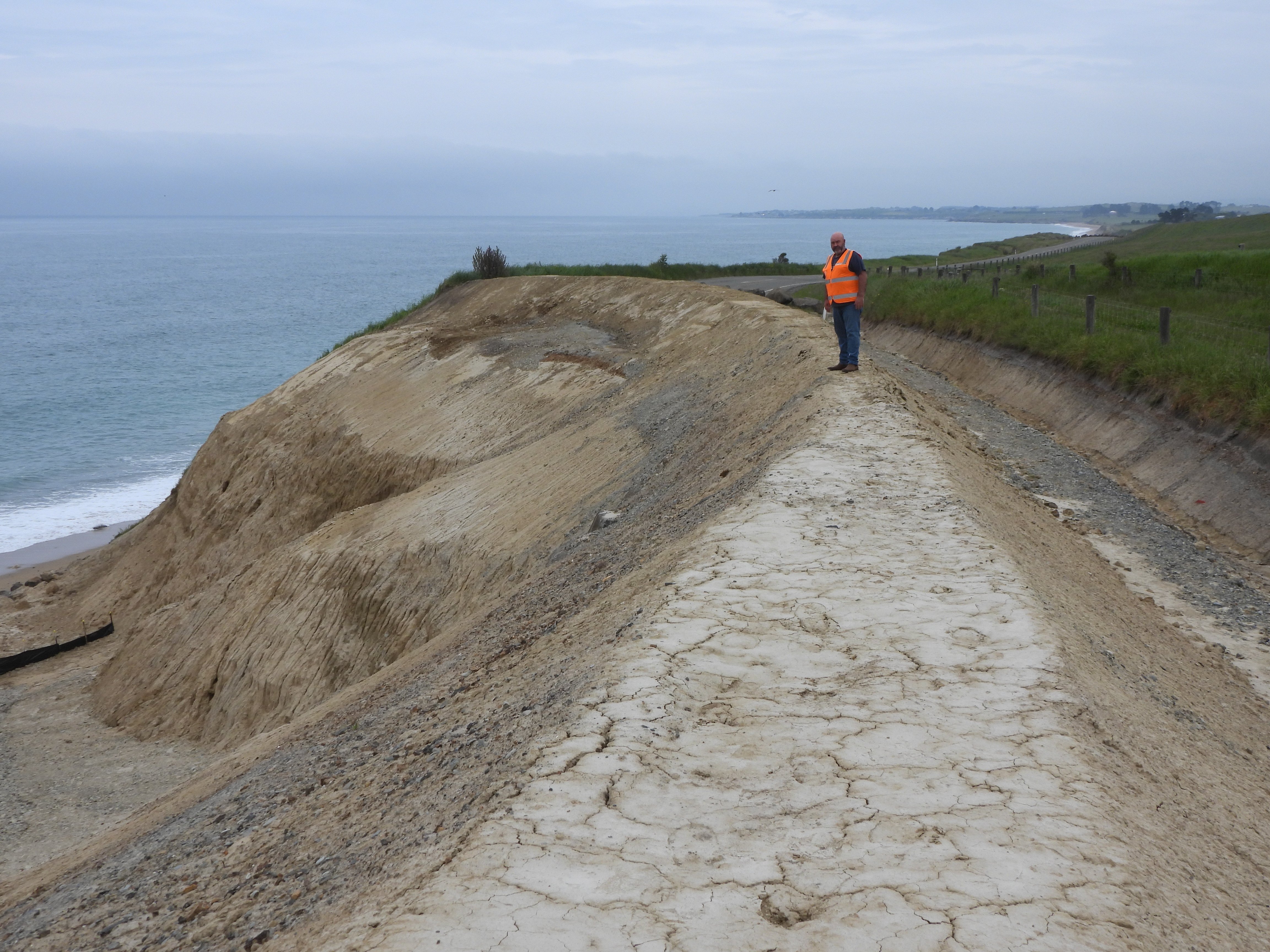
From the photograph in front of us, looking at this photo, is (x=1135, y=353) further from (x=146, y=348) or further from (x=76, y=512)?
(x=146, y=348)

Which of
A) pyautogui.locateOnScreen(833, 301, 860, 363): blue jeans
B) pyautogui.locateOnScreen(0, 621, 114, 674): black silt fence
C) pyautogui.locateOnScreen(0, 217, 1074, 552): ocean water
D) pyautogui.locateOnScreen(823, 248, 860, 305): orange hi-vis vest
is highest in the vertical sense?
pyautogui.locateOnScreen(823, 248, 860, 305): orange hi-vis vest

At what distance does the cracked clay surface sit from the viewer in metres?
3.76

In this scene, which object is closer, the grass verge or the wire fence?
the grass verge

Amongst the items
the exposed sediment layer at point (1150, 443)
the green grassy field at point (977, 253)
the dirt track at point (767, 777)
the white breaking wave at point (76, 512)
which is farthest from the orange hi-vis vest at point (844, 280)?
the green grassy field at point (977, 253)

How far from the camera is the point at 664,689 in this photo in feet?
18.4

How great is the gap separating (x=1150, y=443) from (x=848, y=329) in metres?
5.88

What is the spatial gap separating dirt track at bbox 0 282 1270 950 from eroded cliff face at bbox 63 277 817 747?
6.99ft

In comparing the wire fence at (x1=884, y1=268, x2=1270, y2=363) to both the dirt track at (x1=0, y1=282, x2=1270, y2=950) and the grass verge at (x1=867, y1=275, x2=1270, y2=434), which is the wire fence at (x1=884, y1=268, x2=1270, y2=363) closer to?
the grass verge at (x1=867, y1=275, x2=1270, y2=434)

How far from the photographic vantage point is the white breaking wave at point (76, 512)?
1240 inches

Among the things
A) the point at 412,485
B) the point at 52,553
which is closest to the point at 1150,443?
the point at 412,485

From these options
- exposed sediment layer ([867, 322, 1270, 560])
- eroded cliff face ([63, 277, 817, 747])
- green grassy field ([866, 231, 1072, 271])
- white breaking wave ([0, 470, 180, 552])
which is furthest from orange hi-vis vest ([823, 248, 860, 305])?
green grassy field ([866, 231, 1072, 271])

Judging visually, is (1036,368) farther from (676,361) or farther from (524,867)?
(524,867)

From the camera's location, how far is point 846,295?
1283 cm

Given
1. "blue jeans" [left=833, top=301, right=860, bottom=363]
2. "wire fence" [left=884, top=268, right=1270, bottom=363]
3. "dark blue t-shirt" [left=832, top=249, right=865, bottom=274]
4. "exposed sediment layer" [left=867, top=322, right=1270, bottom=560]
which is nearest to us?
"dark blue t-shirt" [left=832, top=249, right=865, bottom=274]
